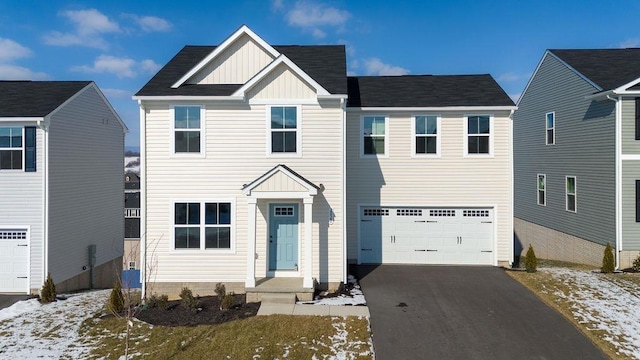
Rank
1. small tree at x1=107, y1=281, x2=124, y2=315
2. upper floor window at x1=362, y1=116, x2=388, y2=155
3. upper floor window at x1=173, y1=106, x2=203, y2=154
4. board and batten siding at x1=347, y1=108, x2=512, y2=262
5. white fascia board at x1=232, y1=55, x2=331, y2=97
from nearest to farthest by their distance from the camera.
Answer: small tree at x1=107, y1=281, x2=124, y2=315 < white fascia board at x1=232, y1=55, x2=331, y2=97 < upper floor window at x1=173, y1=106, x2=203, y2=154 < board and batten siding at x1=347, y1=108, x2=512, y2=262 < upper floor window at x1=362, y1=116, x2=388, y2=155

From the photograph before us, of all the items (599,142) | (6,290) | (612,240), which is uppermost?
(599,142)

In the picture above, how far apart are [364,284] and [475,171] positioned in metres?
6.22

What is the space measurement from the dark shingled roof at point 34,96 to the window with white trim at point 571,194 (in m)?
21.4

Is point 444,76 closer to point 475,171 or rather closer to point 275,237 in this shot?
point 475,171

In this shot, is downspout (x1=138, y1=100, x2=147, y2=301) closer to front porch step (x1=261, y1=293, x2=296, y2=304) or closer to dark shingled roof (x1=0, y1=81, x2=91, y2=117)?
front porch step (x1=261, y1=293, x2=296, y2=304)

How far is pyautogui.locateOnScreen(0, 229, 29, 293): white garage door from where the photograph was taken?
46.9ft

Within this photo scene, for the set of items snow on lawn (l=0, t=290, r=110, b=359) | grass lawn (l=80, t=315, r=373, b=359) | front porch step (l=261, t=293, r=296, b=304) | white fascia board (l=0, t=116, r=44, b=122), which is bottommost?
snow on lawn (l=0, t=290, r=110, b=359)

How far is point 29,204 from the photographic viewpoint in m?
14.3

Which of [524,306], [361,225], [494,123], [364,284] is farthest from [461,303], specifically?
[494,123]

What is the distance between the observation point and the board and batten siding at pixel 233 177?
12812 millimetres

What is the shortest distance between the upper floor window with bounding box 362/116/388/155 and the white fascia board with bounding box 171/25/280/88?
14.6ft

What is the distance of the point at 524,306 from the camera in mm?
11234

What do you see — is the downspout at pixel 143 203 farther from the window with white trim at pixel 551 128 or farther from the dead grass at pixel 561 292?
the window with white trim at pixel 551 128

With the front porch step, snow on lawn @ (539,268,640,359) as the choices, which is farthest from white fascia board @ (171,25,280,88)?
snow on lawn @ (539,268,640,359)
